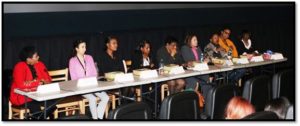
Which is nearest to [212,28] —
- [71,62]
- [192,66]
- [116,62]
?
[192,66]

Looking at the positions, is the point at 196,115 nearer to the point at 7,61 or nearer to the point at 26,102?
the point at 26,102

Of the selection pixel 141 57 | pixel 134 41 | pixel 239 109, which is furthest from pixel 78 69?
pixel 239 109

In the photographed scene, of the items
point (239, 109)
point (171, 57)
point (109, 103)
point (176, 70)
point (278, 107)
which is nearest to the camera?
point (239, 109)

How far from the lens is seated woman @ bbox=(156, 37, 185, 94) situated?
586 centimetres

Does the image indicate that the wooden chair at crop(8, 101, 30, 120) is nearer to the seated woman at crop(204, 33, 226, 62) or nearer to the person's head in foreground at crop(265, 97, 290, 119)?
the person's head in foreground at crop(265, 97, 290, 119)

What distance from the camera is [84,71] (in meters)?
5.05

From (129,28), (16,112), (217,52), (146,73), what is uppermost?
(129,28)

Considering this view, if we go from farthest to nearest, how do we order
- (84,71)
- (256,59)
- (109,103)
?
(256,59) < (109,103) < (84,71)

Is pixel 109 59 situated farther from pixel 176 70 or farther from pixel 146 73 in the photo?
pixel 176 70

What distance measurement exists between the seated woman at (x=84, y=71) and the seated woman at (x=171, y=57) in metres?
1.13

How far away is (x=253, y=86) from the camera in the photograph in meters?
3.80

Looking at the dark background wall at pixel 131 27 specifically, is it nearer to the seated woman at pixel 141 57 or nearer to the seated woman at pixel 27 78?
the seated woman at pixel 27 78

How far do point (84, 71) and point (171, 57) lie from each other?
1.37 m

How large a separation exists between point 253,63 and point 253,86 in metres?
2.42
